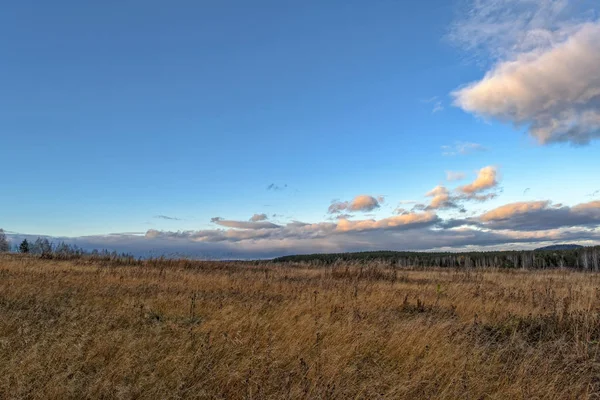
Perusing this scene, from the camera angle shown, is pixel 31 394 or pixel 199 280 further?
pixel 199 280

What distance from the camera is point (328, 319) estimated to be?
7406mm

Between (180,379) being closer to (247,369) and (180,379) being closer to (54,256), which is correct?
(247,369)

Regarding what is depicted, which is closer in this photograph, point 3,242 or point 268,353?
point 268,353

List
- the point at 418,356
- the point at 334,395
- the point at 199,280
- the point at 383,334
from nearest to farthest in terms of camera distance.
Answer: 1. the point at 334,395
2. the point at 418,356
3. the point at 383,334
4. the point at 199,280

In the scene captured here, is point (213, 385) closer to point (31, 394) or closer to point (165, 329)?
point (31, 394)

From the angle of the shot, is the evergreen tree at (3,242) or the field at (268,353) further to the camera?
the evergreen tree at (3,242)

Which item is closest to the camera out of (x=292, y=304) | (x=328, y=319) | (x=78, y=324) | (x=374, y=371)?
(x=374, y=371)

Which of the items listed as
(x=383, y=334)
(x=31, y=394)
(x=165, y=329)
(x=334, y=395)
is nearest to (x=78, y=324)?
(x=165, y=329)

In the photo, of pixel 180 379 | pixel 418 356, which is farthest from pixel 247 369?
pixel 418 356

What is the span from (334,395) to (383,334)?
8.60ft

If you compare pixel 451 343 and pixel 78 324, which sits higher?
pixel 78 324

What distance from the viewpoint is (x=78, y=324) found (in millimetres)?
5906

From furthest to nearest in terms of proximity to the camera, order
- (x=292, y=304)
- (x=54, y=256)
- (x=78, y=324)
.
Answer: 1. (x=54, y=256)
2. (x=292, y=304)
3. (x=78, y=324)

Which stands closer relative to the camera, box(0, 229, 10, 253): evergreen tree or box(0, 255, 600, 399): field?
box(0, 255, 600, 399): field
